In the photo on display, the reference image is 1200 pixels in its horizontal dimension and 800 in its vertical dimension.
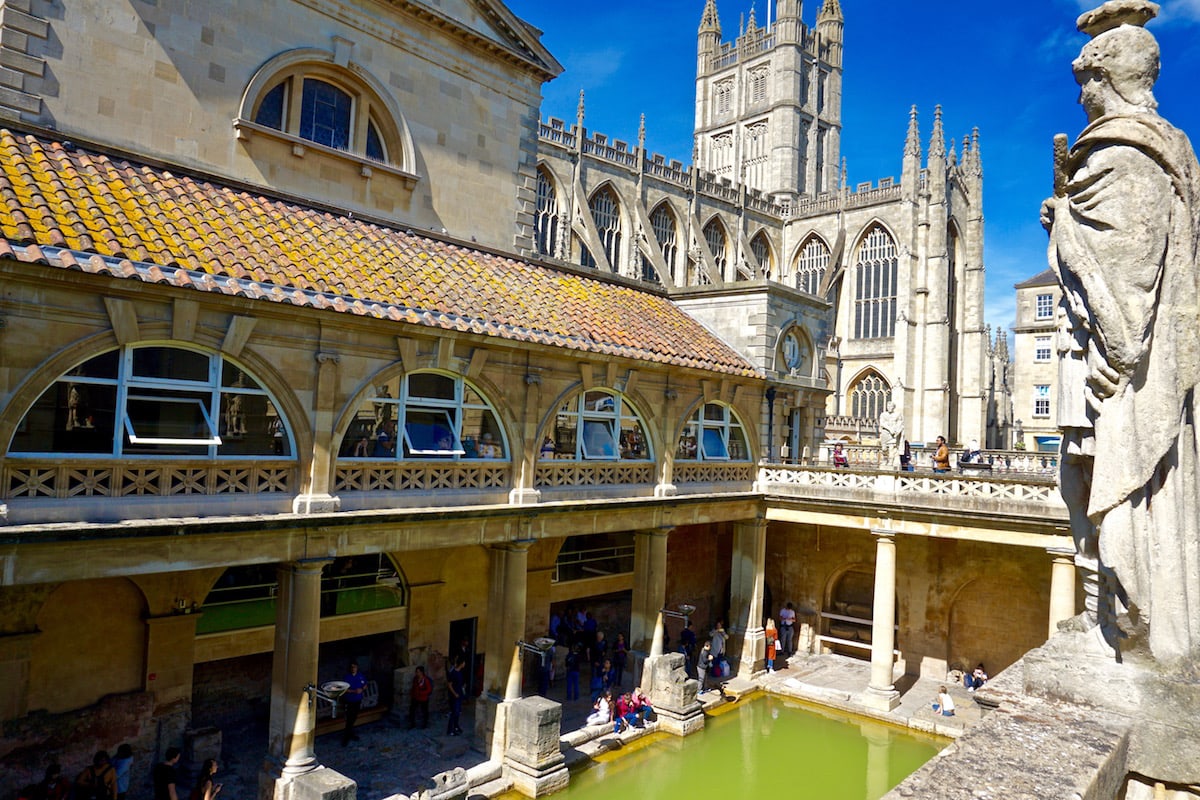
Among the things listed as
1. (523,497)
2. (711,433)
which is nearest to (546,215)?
(711,433)

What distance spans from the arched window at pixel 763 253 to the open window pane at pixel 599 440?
141 ft

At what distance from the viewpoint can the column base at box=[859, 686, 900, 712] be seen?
20719 millimetres

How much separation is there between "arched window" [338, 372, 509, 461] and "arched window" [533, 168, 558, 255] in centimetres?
2901

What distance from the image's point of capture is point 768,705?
69.5 ft

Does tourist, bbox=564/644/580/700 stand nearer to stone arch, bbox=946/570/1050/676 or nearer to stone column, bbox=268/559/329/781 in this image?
stone column, bbox=268/559/329/781

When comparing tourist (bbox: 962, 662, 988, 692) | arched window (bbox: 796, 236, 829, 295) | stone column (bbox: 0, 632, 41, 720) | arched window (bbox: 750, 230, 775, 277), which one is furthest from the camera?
arched window (bbox: 750, 230, 775, 277)

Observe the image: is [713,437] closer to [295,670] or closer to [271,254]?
[295,670]

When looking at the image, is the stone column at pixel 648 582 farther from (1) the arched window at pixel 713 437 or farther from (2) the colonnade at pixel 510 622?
(1) the arched window at pixel 713 437

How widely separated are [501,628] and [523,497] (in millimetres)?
2794

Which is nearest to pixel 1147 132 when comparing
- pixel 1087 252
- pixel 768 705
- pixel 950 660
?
pixel 1087 252

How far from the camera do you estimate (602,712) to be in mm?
18266

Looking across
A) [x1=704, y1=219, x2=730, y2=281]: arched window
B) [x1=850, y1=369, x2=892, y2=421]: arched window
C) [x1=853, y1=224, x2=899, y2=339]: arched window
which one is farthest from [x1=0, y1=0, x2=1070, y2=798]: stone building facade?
[x1=853, y1=224, x2=899, y2=339]: arched window

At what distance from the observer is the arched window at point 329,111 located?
16248 mm

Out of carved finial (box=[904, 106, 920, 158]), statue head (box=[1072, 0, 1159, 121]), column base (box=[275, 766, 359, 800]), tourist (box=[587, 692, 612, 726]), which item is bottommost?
tourist (box=[587, 692, 612, 726])
